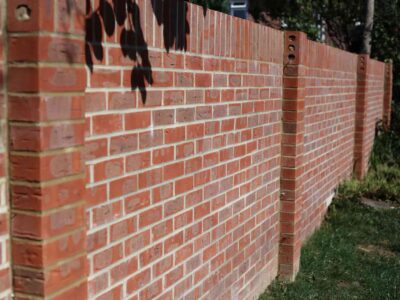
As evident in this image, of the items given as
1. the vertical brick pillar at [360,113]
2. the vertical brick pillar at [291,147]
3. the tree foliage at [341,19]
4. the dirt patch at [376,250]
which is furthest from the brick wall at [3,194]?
the tree foliage at [341,19]

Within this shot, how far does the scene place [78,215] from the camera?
7.25 ft

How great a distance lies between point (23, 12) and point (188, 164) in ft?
5.33

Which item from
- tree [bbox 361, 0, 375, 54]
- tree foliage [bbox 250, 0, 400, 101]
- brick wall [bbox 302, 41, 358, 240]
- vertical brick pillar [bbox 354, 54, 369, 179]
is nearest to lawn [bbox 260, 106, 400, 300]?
brick wall [bbox 302, 41, 358, 240]

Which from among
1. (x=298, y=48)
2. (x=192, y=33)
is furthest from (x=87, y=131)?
(x=298, y=48)

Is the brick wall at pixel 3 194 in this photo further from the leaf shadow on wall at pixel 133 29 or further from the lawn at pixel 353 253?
the lawn at pixel 353 253

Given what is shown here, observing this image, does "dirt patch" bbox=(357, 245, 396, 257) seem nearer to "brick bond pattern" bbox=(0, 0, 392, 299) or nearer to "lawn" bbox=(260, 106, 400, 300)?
"lawn" bbox=(260, 106, 400, 300)

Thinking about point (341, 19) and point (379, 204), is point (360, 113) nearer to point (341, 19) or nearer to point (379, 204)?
point (379, 204)

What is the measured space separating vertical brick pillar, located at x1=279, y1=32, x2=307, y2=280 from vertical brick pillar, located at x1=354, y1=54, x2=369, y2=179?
4.52 m

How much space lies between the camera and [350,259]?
5.97 meters

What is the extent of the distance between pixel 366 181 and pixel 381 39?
18.3 feet

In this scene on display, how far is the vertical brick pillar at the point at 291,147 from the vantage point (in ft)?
17.2

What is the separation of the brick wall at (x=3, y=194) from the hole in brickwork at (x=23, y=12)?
1.8 inches

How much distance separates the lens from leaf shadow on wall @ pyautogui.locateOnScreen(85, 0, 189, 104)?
2.50m

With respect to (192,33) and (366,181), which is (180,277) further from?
(366,181)
